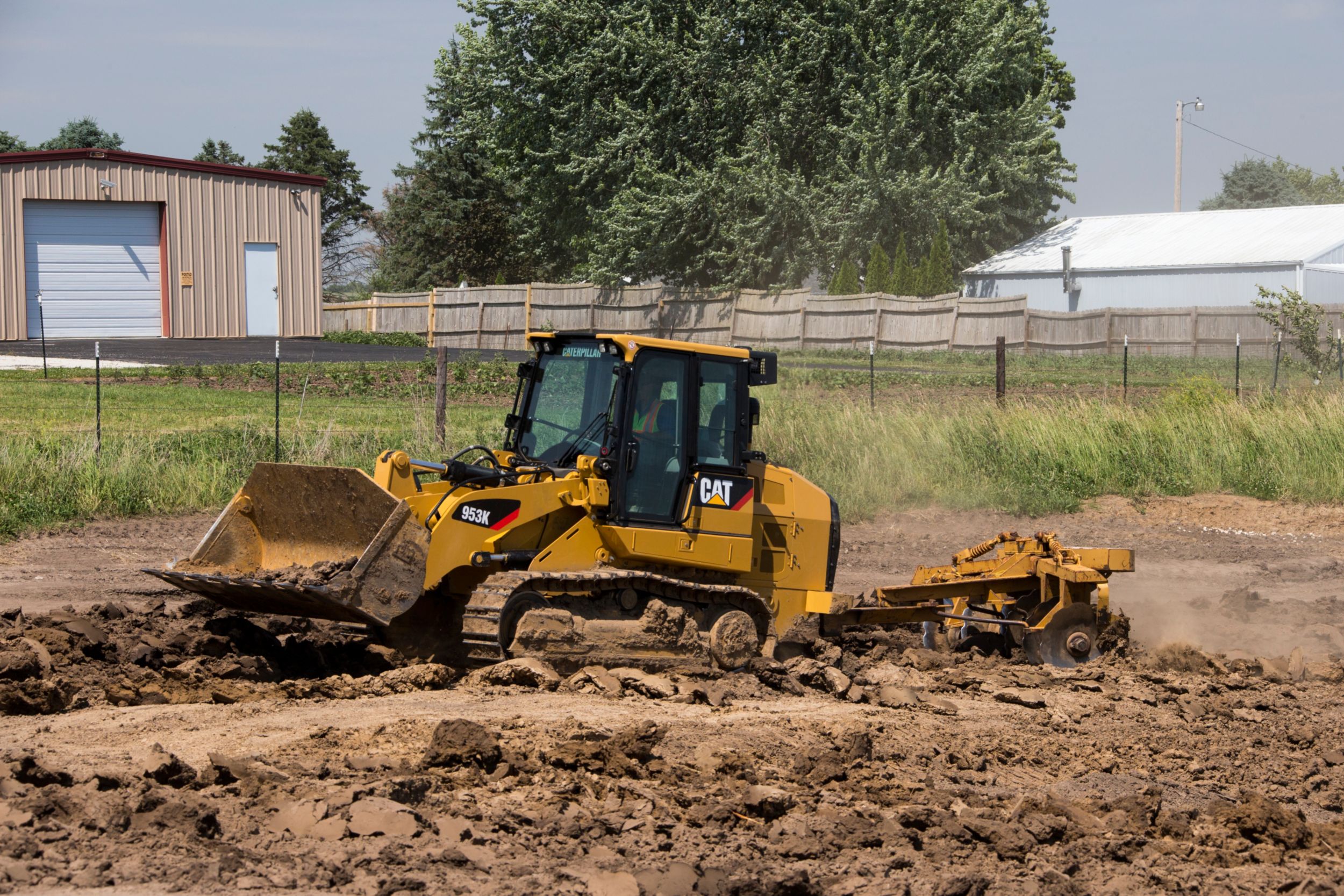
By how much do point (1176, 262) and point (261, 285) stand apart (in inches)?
1171

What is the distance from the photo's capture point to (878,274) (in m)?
42.5

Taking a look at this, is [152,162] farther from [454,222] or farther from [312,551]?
[312,551]

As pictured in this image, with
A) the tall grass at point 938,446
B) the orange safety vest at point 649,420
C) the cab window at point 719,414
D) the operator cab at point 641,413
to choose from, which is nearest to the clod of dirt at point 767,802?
the operator cab at point 641,413

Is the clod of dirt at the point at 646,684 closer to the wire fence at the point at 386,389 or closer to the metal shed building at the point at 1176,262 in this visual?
the wire fence at the point at 386,389

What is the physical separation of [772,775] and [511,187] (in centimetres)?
4373

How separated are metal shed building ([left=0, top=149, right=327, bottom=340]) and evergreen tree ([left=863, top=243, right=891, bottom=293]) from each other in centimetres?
1671

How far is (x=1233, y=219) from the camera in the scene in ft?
167

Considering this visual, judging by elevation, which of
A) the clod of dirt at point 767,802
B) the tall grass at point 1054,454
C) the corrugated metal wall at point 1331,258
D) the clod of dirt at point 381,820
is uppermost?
the corrugated metal wall at point 1331,258

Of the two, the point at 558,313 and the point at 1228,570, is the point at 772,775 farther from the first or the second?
the point at 558,313

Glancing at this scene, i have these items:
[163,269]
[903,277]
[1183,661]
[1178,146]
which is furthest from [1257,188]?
[1183,661]

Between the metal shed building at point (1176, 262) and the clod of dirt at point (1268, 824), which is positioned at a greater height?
the metal shed building at point (1176, 262)

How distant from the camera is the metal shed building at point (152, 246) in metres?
36.6

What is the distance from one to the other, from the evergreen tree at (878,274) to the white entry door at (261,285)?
1776cm

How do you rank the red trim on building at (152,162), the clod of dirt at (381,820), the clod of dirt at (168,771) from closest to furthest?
the clod of dirt at (381,820) → the clod of dirt at (168,771) → the red trim on building at (152,162)
